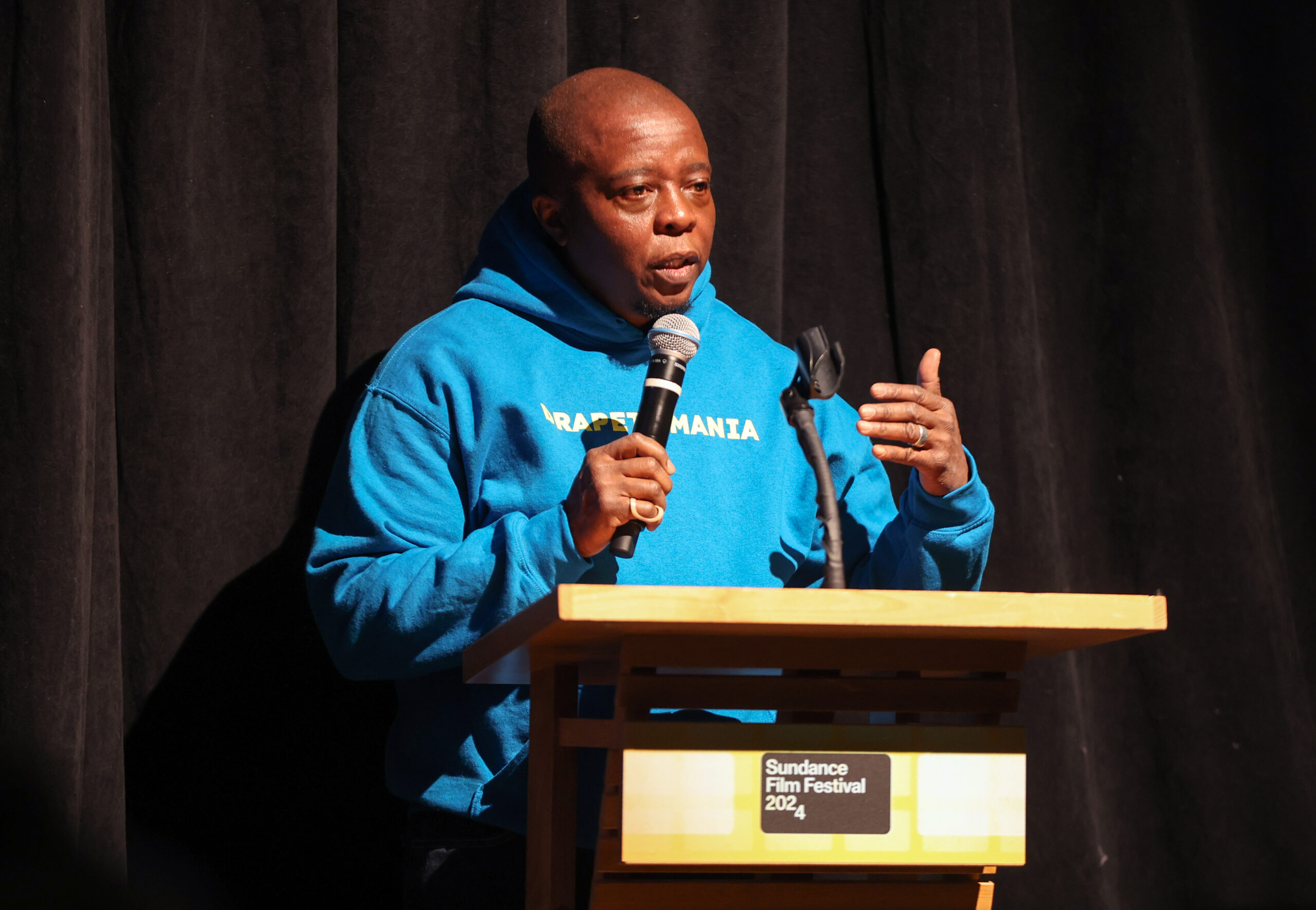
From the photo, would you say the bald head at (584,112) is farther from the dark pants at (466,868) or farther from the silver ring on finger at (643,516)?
the dark pants at (466,868)

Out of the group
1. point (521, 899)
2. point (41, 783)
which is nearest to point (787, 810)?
point (521, 899)

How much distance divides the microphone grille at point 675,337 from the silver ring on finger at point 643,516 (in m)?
0.17

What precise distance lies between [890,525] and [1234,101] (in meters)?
1.49

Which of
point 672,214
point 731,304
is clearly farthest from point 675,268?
point 731,304

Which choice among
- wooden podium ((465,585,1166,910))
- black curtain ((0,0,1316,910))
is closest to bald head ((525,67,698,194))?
black curtain ((0,0,1316,910))

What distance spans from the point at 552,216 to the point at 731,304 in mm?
524

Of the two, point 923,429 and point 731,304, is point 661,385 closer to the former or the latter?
point 923,429

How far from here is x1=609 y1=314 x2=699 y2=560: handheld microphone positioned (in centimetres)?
120

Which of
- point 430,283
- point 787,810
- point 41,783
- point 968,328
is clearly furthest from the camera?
point 968,328

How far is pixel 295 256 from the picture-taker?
190cm

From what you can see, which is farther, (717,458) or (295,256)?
(295,256)

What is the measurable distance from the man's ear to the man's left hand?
542 millimetres

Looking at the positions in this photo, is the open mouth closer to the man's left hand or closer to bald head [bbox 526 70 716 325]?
bald head [bbox 526 70 716 325]

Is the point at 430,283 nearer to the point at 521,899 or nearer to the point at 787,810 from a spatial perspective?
the point at 521,899
